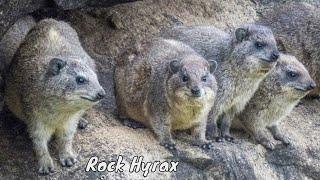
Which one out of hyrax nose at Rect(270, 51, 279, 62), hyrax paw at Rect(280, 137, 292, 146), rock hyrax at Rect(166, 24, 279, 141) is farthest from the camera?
hyrax paw at Rect(280, 137, 292, 146)

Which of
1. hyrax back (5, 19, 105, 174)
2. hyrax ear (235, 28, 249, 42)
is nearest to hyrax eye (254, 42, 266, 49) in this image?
hyrax ear (235, 28, 249, 42)

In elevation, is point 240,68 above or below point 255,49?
below

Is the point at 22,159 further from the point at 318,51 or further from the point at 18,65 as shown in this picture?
the point at 318,51

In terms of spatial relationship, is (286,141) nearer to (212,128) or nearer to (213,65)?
(212,128)

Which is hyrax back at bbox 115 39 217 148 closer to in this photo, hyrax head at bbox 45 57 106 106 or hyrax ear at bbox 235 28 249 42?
hyrax ear at bbox 235 28 249 42

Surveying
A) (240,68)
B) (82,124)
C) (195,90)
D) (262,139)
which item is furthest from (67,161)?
(262,139)

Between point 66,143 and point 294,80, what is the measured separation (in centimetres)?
300

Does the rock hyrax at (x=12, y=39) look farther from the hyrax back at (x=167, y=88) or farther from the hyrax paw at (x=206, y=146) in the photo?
the hyrax paw at (x=206, y=146)

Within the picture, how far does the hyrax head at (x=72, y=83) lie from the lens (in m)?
7.99

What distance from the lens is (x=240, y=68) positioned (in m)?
9.49

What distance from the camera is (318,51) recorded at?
36.7 feet

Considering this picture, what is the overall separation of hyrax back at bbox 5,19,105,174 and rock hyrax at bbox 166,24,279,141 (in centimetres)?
172

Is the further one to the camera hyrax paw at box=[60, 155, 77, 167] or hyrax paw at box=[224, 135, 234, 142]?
hyrax paw at box=[224, 135, 234, 142]

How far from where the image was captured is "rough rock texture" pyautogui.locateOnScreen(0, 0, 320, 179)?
8641 millimetres
